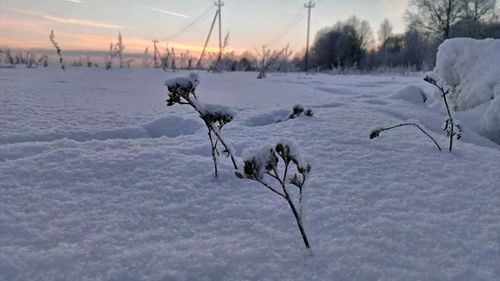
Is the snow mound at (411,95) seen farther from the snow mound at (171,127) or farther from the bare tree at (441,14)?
the bare tree at (441,14)

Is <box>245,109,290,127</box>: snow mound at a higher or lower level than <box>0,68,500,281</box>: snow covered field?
higher

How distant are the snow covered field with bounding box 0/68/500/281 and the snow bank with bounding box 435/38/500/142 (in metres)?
1.45

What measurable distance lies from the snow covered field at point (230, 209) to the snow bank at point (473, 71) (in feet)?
4.77

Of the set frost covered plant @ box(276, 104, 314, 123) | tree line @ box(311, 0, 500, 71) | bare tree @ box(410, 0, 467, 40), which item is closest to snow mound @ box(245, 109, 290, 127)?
frost covered plant @ box(276, 104, 314, 123)

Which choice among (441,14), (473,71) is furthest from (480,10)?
(473,71)

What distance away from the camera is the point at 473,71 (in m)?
3.74

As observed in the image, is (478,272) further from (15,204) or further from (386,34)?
(386,34)

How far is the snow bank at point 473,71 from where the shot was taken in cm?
335

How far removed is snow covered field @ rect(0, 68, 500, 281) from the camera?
108cm

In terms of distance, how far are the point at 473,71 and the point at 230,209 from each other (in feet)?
10.6

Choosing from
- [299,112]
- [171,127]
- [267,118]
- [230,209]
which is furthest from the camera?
[267,118]

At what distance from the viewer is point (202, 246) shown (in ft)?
3.85

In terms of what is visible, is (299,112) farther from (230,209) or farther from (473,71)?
(473,71)

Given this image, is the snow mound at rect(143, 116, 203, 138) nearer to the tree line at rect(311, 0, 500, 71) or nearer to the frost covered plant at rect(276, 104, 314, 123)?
the frost covered plant at rect(276, 104, 314, 123)
